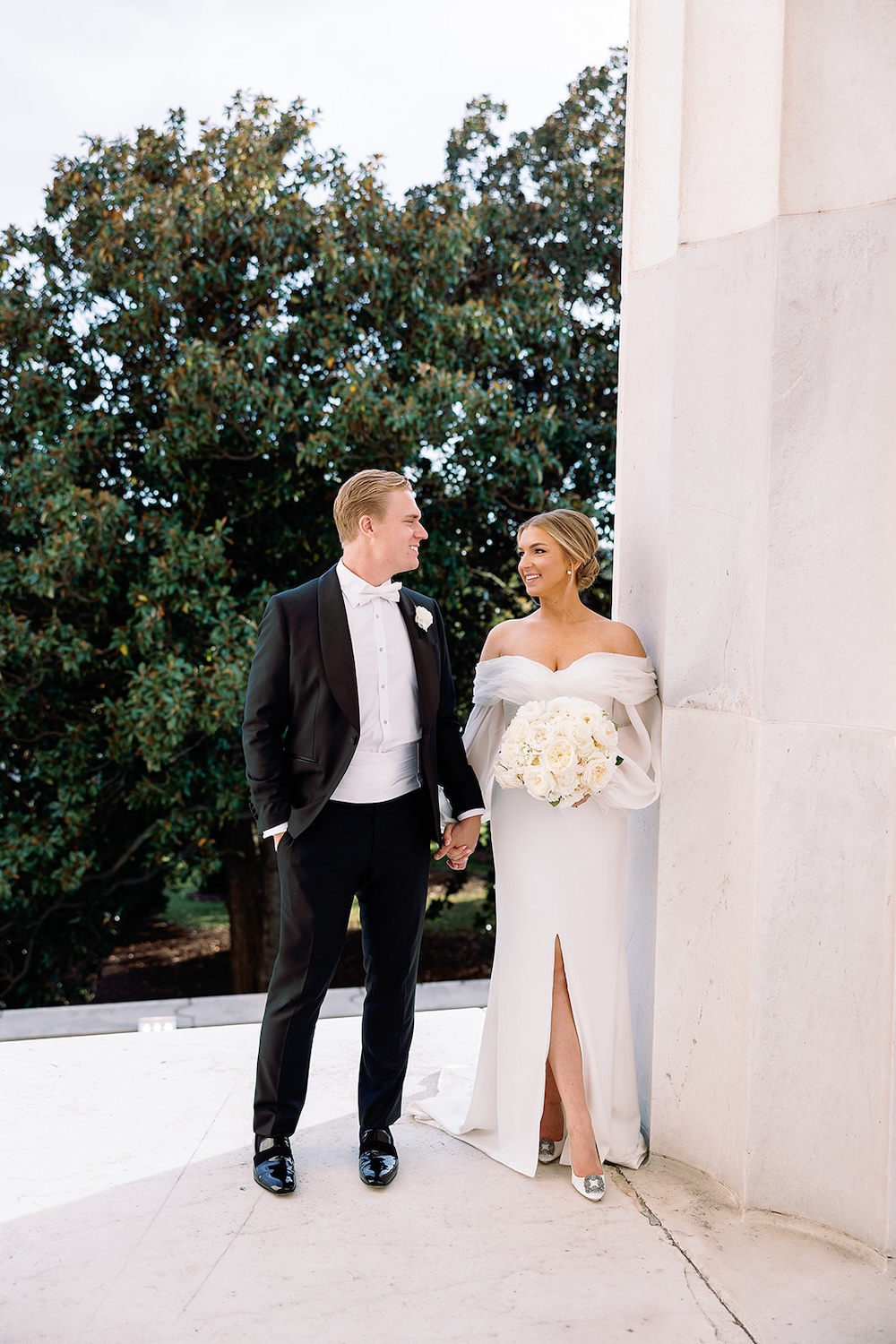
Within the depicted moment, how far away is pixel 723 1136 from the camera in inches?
126

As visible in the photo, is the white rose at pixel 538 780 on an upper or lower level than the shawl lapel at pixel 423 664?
lower

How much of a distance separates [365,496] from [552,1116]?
1.97m

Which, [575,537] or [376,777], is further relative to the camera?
[575,537]

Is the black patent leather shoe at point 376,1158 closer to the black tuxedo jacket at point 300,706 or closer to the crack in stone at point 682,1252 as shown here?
the crack in stone at point 682,1252

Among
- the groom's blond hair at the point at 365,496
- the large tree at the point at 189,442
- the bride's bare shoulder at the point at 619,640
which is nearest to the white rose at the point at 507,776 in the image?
the bride's bare shoulder at the point at 619,640

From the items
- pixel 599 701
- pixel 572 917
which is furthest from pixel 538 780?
pixel 572 917

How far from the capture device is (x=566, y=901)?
10.6 feet

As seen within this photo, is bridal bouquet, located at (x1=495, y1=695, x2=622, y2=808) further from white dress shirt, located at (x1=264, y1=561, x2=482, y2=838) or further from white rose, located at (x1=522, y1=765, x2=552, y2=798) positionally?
white dress shirt, located at (x1=264, y1=561, x2=482, y2=838)

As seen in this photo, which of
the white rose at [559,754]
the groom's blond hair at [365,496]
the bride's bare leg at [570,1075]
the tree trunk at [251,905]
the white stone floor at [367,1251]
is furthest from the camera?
the tree trunk at [251,905]

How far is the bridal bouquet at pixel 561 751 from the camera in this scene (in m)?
3.00

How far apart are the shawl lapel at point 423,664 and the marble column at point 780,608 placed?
28.5 inches

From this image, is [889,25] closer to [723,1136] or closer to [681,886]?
[681,886]

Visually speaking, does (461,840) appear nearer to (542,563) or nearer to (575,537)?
(542,563)

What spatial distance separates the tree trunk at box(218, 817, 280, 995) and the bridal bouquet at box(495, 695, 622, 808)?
492cm
